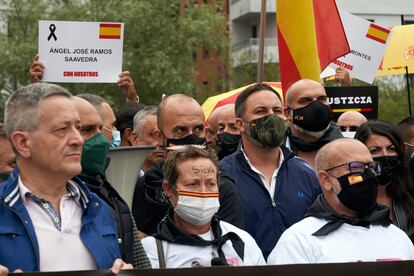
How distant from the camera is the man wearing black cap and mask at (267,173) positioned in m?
6.12

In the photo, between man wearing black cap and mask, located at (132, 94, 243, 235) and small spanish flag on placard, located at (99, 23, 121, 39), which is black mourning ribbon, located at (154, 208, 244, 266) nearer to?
man wearing black cap and mask, located at (132, 94, 243, 235)

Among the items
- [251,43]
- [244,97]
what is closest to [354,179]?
[244,97]

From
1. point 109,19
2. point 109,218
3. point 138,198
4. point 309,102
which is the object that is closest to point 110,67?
point 309,102

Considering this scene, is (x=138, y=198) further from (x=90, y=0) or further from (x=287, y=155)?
(x=90, y=0)

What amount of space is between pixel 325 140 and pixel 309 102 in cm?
28

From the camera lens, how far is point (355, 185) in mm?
5559

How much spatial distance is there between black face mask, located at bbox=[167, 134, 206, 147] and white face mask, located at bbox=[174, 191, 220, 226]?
1.05m

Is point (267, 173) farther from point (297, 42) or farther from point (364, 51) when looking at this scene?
point (364, 51)

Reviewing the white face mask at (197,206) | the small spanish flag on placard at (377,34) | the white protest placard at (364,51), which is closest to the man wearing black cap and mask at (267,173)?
the white face mask at (197,206)

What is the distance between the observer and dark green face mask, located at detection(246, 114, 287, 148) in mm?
6348

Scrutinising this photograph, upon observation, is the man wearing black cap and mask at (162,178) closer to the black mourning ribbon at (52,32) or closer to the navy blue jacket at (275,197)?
the navy blue jacket at (275,197)

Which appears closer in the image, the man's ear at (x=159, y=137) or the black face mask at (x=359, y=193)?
the black face mask at (x=359, y=193)

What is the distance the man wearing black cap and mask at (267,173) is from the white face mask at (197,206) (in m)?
0.93

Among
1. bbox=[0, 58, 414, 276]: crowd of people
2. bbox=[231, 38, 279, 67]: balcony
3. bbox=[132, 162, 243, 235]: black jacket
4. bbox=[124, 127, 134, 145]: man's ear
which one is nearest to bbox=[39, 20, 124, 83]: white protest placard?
bbox=[124, 127, 134, 145]: man's ear
